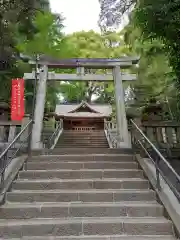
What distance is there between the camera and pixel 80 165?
17.1ft

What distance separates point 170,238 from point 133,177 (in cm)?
175

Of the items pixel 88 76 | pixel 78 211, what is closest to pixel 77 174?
pixel 78 211

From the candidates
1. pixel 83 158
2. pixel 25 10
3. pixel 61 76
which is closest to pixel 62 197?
pixel 83 158

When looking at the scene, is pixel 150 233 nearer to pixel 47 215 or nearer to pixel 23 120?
pixel 47 215

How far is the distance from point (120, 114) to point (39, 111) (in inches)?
100

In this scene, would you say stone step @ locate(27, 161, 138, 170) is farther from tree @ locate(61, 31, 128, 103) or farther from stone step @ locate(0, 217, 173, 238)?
tree @ locate(61, 31, 128, 103)

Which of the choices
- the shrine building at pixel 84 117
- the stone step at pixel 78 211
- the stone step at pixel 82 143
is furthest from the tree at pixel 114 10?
the shrine building at pixel 84 117

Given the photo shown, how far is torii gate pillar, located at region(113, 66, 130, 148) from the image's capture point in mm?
7220

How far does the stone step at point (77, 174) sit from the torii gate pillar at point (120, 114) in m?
2.22

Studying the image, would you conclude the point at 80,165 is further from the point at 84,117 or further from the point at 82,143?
the point at 84,117

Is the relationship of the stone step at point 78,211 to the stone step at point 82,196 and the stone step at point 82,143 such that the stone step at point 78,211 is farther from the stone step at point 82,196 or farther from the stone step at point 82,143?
the stone step at point 82,143

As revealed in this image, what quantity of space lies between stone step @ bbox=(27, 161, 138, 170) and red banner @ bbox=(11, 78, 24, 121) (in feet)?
6.04

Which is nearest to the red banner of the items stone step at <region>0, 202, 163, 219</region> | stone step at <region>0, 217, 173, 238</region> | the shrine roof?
stone step at <region>0, 202, 163, 219</region>

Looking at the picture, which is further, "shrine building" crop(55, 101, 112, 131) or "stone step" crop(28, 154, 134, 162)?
"shrine building" crop(55, 101, 112, 131)
